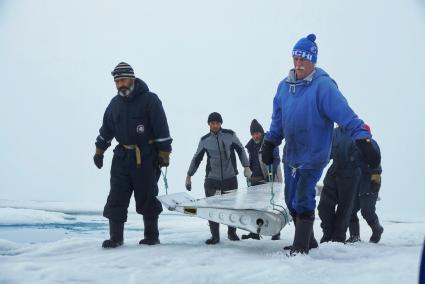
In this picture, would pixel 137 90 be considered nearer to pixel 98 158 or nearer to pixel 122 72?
pixel 122 72

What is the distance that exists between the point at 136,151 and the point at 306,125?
213 cm

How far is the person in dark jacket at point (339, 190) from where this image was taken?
565 centimetres

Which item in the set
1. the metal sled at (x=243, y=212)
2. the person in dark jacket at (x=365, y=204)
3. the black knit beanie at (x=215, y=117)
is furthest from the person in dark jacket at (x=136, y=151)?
the person in dark jacket at (x=365, y=204)

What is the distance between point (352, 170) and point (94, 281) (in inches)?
140

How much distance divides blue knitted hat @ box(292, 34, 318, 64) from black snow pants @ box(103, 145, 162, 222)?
2.16 metres

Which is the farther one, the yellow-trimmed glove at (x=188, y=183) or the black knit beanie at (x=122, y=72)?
the yellow-trimmed glove at (x=188, y=183)

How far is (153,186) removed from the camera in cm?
543

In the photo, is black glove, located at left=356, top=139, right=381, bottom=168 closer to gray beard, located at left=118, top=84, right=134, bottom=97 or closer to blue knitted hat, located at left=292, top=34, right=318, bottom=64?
blue knitted hat, located at left=292, top=34, right=318, bottom=64

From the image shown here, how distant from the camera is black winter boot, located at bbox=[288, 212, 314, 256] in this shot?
4.14 m

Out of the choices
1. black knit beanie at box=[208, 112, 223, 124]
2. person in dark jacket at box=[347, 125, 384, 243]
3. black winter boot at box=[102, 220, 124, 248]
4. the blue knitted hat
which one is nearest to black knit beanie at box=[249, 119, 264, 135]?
black knit beanie at box=[208, 112, 223, 124]

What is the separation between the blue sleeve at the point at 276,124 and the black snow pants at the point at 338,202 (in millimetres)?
1408

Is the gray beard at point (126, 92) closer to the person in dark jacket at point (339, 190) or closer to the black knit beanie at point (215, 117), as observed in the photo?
the black knit beanie at point (215, 117)

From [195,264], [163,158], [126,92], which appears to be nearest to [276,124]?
[163,158]

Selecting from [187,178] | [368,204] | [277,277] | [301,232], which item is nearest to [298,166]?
[301,232]
